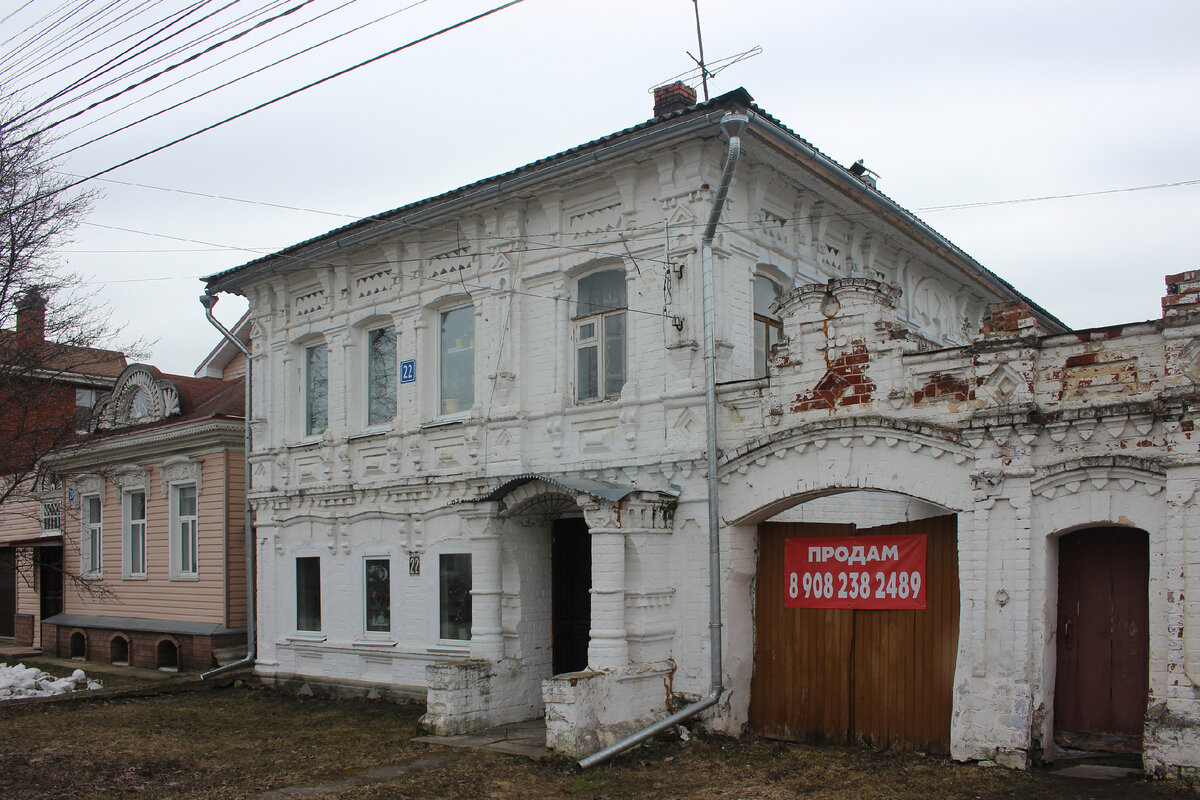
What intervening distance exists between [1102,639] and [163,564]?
1577cm

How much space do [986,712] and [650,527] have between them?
3550 millimetres

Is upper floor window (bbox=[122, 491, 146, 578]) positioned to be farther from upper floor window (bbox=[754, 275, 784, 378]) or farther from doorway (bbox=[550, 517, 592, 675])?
upper floor window (bbox=[754, 275, 784, 378])

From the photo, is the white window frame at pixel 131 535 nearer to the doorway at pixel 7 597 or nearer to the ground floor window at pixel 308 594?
the ground floor window at pixel 308 594

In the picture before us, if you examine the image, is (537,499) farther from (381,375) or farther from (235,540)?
(235,540)

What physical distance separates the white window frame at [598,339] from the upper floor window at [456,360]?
5.99ft

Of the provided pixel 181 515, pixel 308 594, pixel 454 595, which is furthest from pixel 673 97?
pixel 181 515

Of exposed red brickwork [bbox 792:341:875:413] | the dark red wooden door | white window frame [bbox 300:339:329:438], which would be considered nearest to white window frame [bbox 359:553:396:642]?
white window frame [bbox 300:339:329:438]

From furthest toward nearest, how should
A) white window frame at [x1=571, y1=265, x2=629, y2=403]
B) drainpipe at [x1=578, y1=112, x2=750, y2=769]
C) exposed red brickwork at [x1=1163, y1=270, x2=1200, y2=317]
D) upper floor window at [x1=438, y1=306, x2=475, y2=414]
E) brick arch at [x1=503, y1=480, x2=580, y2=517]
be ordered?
upper floor window at [x1=438, y1=306, x2=475, y2=414]
white window frame at [x1=571, y1=265, x2=629, y2=403]
brick arch at [x1=503, y1=480, x2=580, y2=517]
drainpipe at [x1=578, y1=112, x2=750, y2=769]
exposed red brickwork at [x1=1163, y1=270, x2=1200, y2=317]

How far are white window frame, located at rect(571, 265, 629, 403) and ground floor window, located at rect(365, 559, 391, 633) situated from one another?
416 cm

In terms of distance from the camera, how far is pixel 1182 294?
25.9 feet

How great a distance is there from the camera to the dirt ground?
8070 millimetres

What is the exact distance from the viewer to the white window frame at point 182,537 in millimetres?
18125

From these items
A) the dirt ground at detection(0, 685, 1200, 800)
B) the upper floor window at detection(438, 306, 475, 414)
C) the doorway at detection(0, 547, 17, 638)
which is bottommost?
the doorway at detection(0, 547, 17, 638)

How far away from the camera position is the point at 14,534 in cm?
2438
